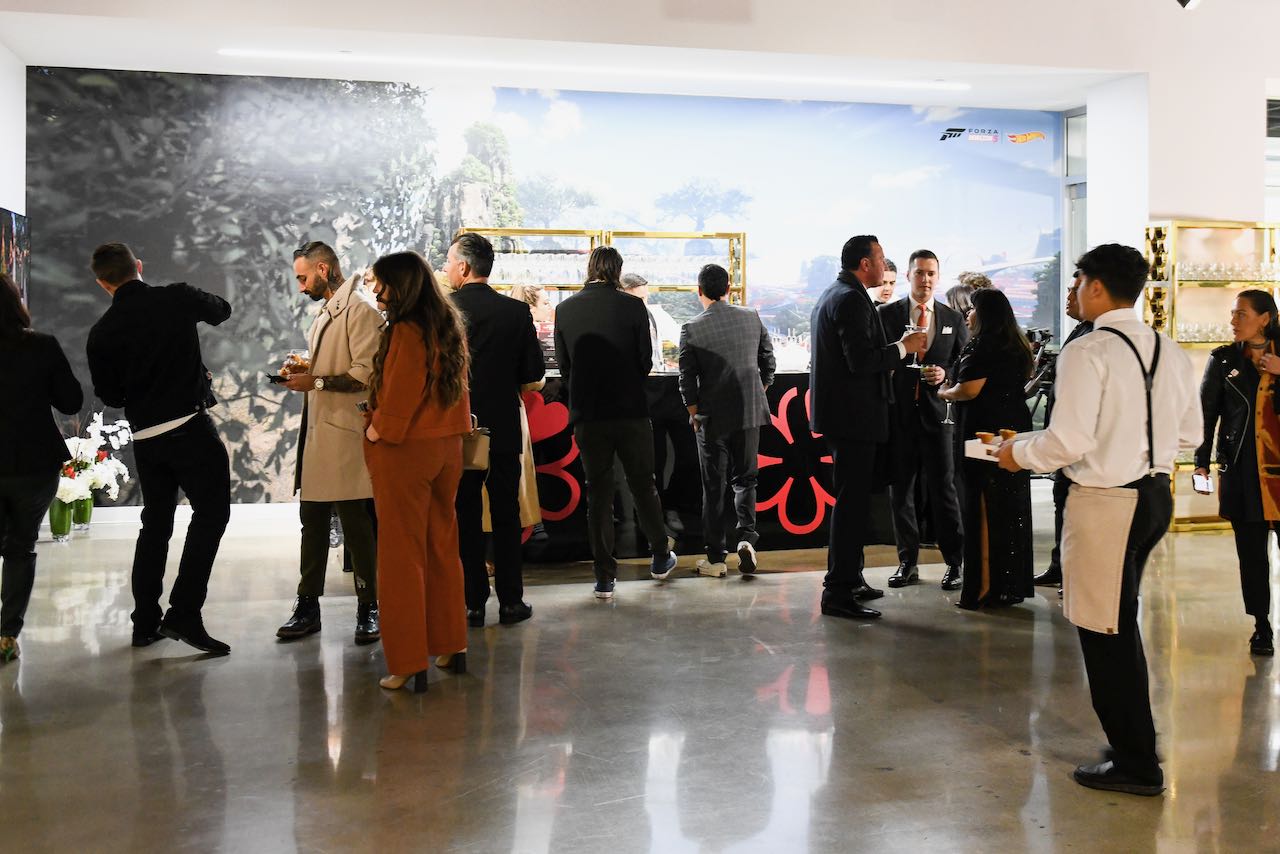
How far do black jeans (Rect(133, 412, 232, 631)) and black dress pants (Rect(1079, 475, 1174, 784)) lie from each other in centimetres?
339

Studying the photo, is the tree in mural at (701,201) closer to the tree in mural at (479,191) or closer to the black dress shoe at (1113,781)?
the tree in mural at (479,191)

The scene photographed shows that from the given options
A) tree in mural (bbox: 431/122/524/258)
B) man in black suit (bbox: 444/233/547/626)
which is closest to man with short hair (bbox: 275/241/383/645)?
man in black suit (bbox: 444/233/547/626)

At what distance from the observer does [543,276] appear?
8578 mm

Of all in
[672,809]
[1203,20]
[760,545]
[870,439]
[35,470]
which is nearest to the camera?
[672,809]

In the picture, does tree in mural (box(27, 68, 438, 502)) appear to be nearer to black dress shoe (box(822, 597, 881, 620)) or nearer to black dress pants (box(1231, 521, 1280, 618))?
black dress shoe (box(822, 597, 881, 620))

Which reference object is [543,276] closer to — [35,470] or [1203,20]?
[35,470]

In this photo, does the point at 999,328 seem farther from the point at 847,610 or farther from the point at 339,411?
the point at 339,411

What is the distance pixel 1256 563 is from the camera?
15.9 feet

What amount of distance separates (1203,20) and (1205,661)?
565cm

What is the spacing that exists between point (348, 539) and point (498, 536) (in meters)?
0.70

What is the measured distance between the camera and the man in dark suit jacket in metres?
5.80

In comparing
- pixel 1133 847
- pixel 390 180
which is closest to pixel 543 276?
pixel 390 180

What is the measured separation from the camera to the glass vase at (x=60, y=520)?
769cm

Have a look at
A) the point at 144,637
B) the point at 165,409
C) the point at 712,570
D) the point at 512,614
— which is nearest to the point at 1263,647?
the point at 712,570
